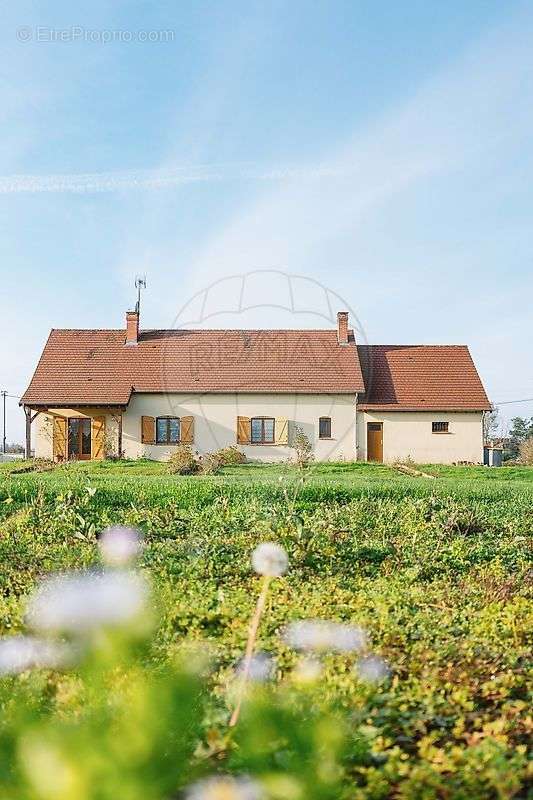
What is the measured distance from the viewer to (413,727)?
3490 millimetres

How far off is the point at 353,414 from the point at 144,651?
79.4 ft

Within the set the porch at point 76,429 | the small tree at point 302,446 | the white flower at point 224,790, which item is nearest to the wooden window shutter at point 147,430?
the porch at point 76,429

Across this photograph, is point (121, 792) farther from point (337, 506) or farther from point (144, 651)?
point (337, 506)

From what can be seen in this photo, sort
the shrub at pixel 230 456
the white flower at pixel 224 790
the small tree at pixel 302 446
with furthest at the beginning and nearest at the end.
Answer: the small tree at pixel 302 446
the shrub at pixel 230 456
the white flower at pixel 224 790

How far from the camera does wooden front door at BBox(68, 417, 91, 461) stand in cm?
2780

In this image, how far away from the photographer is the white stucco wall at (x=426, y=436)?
27859 mm

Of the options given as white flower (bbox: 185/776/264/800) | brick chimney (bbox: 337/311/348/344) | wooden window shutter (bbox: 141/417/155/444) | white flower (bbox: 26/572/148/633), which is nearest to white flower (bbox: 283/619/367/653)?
white flower (bbox: 26/572/148/633)

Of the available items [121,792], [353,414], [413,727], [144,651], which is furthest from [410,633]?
[353,414]

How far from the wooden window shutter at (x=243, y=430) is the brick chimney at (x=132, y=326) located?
5.82 meters

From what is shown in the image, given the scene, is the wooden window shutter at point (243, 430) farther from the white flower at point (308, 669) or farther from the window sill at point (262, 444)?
the white flower at point (308, 669)

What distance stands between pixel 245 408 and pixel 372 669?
23.8 m

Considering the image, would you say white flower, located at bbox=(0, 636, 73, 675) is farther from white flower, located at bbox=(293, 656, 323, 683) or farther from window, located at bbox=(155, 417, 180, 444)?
window, located at bbox=(155, 417, 180, 444)

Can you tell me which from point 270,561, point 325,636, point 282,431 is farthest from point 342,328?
point 270,561

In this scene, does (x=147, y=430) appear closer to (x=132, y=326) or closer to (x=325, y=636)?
(x=132, y=326)
